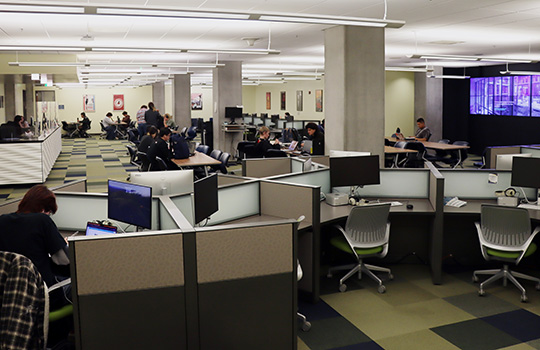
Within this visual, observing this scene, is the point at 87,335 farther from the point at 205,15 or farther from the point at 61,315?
the point at 205,15

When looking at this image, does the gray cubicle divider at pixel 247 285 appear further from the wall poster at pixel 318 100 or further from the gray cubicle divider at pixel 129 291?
the wall poster at pixel 318 100

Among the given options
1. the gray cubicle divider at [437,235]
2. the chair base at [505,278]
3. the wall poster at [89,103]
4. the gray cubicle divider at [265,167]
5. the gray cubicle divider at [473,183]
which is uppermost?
the wall poster at [89,103]

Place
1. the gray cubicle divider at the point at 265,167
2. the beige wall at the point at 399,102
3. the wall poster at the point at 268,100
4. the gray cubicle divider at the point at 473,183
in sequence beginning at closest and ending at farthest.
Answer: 1. the gray cubicle divider at the point at 473,183
2. the gray cubicle divider at the point at 265,167
3. the beige wall at the point at 399,102
4. the wall poster at the point at 268,100

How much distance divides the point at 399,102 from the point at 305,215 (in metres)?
15.9

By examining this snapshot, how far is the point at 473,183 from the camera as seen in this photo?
578cm

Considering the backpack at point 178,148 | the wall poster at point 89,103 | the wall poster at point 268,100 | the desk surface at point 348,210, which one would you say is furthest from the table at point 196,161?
the wall poster at point 89,103

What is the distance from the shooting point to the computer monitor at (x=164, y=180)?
15.1 feet

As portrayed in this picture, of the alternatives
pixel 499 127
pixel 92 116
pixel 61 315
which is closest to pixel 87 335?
pixel 61 315

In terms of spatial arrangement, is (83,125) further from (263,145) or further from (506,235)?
(506,235)

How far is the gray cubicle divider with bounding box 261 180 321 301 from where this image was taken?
4598 mm

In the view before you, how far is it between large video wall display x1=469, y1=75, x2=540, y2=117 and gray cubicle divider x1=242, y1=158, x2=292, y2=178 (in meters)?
10.8

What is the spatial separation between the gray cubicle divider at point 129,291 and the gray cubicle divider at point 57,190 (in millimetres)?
1530

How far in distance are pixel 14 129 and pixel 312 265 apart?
28.7ft

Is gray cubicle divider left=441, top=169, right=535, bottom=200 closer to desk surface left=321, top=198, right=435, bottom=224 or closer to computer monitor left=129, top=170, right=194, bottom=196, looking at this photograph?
desk surface left=321, top=198, right=435, bottom=224
